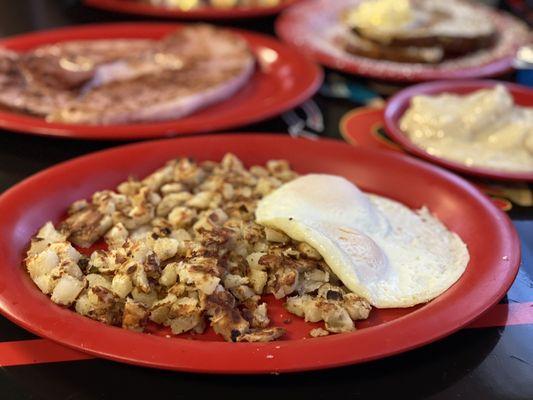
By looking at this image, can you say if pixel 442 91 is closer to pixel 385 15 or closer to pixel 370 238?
pixel 385 15

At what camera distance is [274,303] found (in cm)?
134

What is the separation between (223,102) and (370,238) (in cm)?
111

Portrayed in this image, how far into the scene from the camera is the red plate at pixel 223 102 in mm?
1973

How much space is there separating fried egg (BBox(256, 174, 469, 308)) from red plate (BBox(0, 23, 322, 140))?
1.82ft

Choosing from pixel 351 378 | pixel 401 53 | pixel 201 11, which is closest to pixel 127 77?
pixel 201 11

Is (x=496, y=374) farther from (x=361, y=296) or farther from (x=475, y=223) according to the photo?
(x=475, y=223)


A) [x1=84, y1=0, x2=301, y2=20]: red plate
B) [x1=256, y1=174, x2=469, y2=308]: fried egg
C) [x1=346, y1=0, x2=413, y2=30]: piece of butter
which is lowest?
[x1=256, y1=174, x2=469, y2=308]: fried egg

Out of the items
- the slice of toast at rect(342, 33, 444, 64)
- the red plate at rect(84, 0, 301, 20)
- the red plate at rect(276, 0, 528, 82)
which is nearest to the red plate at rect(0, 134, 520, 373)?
the red plate at rect(276, 0, 528, 82)

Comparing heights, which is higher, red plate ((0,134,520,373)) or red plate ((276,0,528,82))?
red plate ((276,0,528,82))

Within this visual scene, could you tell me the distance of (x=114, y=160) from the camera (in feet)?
5.72

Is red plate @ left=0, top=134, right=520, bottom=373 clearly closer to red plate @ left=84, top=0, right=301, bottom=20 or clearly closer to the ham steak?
the ham steak

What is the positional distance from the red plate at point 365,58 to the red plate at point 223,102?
0.15m

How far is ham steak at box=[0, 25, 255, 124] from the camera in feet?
7.03

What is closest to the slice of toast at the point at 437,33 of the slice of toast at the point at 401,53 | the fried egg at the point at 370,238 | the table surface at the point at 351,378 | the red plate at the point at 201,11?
the slice of toast at the point at 401,53
